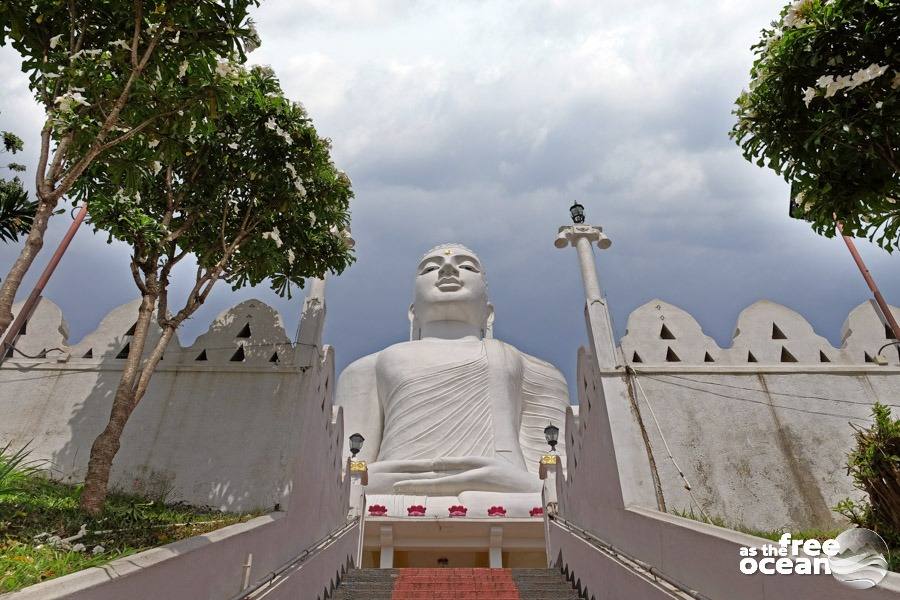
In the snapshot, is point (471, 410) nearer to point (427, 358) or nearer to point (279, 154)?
point (427, 358)

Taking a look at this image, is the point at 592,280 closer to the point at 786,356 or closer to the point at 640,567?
the point at 786,356

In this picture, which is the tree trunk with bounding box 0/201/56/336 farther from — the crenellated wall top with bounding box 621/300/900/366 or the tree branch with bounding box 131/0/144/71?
the crenellated wall top with bounding box 621/300/900/366

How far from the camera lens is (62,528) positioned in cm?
366

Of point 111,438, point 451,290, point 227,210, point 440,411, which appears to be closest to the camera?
point 111,438

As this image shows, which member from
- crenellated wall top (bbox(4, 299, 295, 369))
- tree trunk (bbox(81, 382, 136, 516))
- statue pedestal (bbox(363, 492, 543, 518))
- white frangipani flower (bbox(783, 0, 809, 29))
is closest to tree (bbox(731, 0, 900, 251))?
white frangipani flower (bbox(783, 0, 809, 29))

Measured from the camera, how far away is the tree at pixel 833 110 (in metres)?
3.43

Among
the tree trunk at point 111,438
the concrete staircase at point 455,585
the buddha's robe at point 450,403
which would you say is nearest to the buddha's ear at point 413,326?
the buddha's robe at point 450,403

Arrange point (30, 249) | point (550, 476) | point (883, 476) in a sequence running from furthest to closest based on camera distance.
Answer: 1. point (550, 476)
2. point (883, 476)
3. point (30, 249)

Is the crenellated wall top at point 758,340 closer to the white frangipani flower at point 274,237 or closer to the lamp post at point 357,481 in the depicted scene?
the lamp post at point 357,481

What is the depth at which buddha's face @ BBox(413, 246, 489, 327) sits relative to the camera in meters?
14.1

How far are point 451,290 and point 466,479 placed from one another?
5436mm

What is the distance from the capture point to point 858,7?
10.9 feet

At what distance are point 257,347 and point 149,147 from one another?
398 centimetres

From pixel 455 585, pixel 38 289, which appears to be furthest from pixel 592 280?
pixel 38 289
